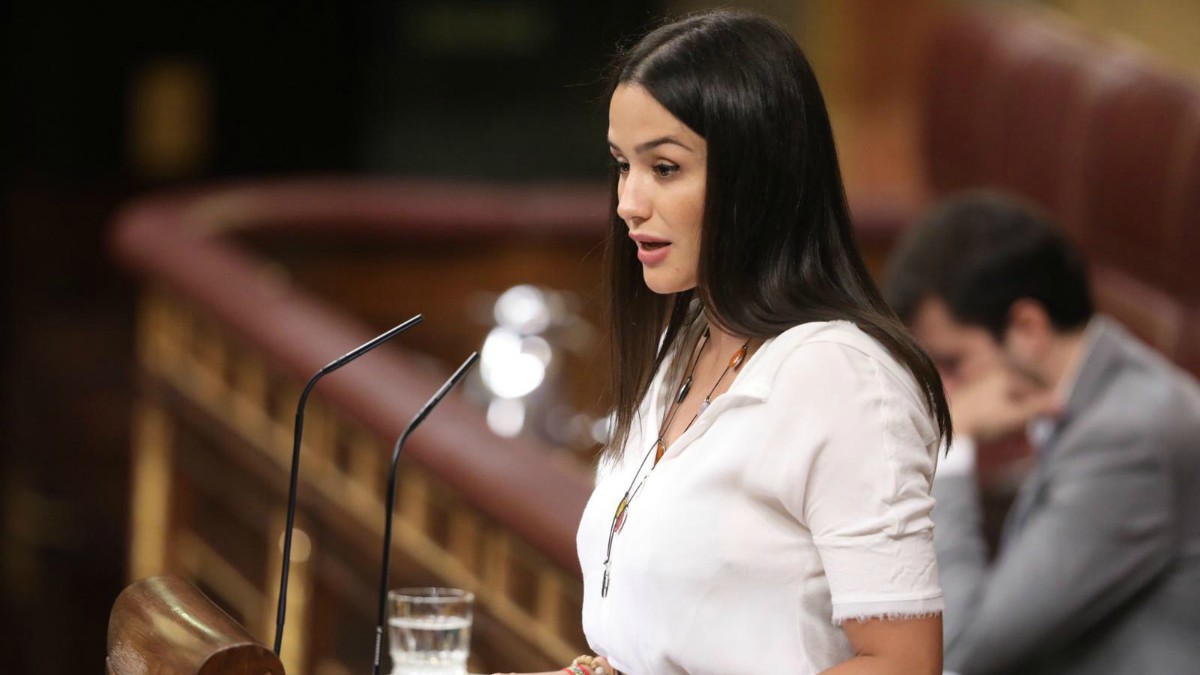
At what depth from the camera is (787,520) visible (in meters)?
1.28

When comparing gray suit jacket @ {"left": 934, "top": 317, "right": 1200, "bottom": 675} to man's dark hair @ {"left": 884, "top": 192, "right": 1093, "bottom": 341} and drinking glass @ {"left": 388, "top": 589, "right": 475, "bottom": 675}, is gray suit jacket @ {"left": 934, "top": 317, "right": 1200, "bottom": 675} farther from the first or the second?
drinking glass @ {"left": 388, "top": 589, "right": 475, "bottom": 675}

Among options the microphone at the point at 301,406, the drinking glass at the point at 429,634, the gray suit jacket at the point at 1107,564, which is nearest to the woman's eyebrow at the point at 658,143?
the microphone at the point at 301,406

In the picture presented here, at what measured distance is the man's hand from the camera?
2623mm

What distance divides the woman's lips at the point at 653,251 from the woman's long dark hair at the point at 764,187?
0.13ft

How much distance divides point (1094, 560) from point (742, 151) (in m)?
1.28

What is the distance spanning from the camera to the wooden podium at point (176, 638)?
127cm

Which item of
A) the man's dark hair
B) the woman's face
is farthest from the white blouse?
the man's dark hair

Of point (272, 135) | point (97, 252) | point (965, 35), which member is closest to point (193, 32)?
point (272, 135)

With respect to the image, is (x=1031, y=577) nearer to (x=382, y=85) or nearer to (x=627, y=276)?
(x=627, y=276)

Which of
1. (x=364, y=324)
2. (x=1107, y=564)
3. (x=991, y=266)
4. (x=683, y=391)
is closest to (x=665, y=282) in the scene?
(x=683, y=391)

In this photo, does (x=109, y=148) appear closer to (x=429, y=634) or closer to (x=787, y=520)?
(x=429, y=634)

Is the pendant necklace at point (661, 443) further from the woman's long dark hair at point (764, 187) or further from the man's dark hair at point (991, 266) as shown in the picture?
the man's dark hair at point (991, 266)

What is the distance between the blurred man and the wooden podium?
1.27 meters

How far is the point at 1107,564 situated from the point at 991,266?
52 centimetres
